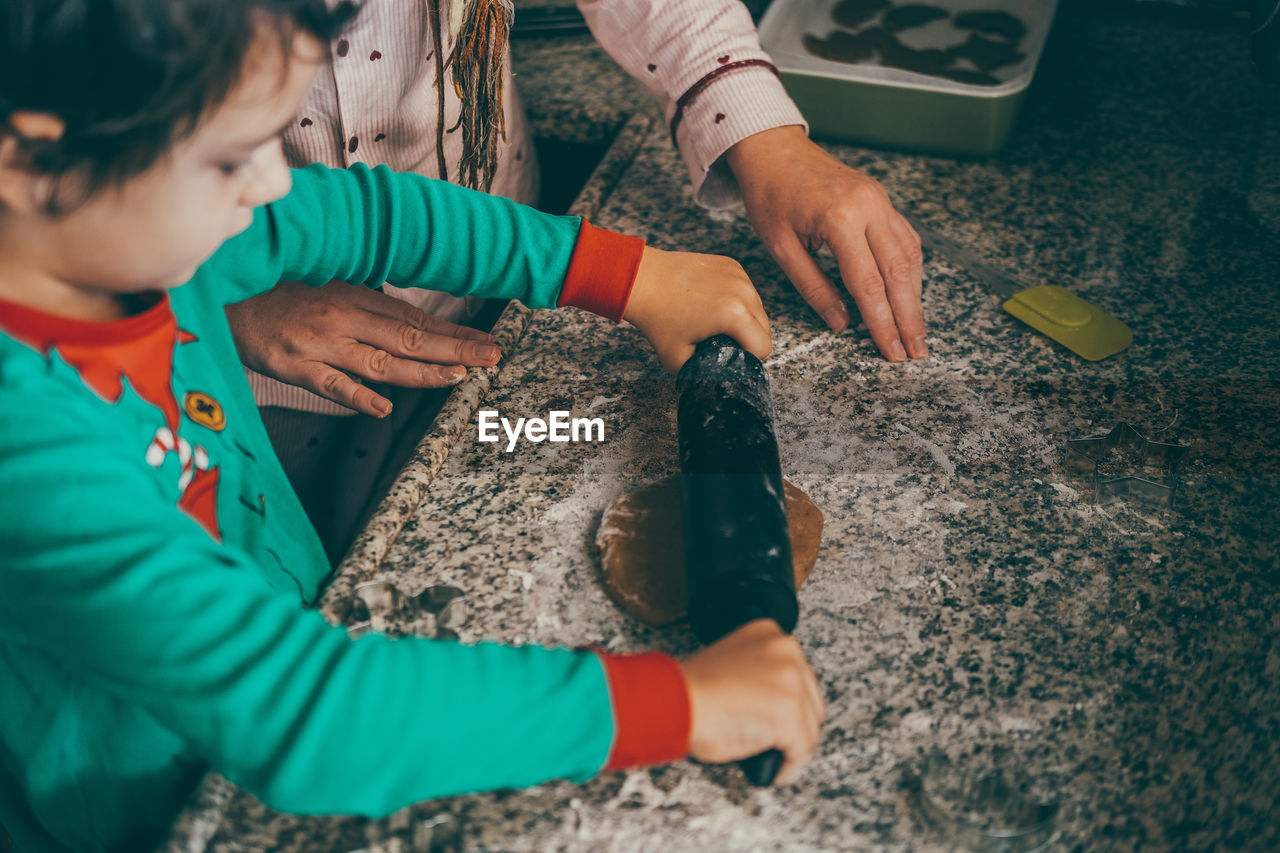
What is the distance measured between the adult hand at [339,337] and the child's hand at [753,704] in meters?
0.46

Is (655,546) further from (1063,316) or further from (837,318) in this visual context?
(1063,316)

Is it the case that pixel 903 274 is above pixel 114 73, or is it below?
below

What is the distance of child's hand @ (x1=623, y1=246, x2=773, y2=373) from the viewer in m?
0.79

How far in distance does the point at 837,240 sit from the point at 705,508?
0.39m

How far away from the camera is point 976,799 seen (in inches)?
20.6

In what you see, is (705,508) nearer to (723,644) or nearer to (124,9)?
(723,644)

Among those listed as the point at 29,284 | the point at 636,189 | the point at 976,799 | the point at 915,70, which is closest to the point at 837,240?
the point at 636,189

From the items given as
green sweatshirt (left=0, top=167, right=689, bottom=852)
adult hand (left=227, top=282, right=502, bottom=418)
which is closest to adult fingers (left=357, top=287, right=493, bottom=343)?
adult hand (left=227, top=282, right=502, bottom=418)

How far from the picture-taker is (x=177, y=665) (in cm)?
46

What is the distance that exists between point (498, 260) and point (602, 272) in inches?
3.8

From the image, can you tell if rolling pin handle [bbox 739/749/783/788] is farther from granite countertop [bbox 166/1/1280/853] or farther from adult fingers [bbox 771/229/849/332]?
adult fingers [bbox 771/229/849/332]

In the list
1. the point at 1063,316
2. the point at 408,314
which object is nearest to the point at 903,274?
the point at 1063,316

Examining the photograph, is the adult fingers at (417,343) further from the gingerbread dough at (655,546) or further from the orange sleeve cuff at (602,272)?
the gingerbread dough at (655,546)

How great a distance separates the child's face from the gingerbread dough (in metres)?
0.34
